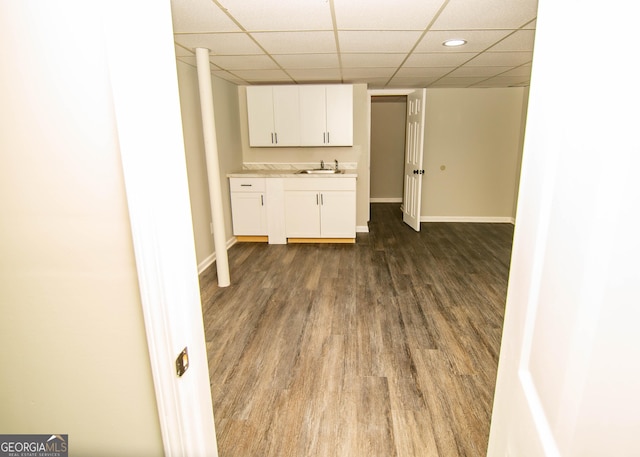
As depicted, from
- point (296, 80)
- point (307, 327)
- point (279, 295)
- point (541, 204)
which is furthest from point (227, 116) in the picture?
point (541, 204)

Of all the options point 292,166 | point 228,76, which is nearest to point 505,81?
point 292,166

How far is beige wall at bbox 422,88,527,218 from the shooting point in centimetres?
557

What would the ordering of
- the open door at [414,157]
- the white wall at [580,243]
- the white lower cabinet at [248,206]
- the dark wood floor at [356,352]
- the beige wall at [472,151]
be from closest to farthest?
the white wall at [580,243] < the dark wood floor at [356,352] < the white lower cabinet at [248,206] < the open door at [414,157] < the beige wall at [472,151]

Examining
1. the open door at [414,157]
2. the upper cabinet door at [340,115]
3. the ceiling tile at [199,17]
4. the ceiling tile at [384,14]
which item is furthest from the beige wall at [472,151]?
the ceiling tile at [199,17]

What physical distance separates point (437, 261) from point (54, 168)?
3.95 metres

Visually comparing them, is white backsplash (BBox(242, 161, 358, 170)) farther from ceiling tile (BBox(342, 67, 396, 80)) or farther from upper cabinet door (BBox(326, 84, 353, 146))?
ceiling tile (BBox(342, 67, 396, 80))

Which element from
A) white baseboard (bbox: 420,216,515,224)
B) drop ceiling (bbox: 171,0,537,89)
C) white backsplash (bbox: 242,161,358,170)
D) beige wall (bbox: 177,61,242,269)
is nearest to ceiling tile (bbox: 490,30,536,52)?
drop ceiling (bbox: 171,0,537,89)

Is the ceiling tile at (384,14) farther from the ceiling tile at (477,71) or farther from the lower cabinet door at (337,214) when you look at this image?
the lower cabinet door at (337,214)

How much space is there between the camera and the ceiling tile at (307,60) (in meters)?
3.30

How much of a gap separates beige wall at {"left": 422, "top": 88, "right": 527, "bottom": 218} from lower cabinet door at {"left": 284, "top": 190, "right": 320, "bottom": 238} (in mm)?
2228

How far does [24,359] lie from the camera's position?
A: 2.92 ft

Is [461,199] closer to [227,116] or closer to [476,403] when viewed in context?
[227,116]

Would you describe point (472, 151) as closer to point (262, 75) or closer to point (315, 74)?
point (315, 74)

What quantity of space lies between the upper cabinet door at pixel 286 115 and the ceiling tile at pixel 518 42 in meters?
2.55
